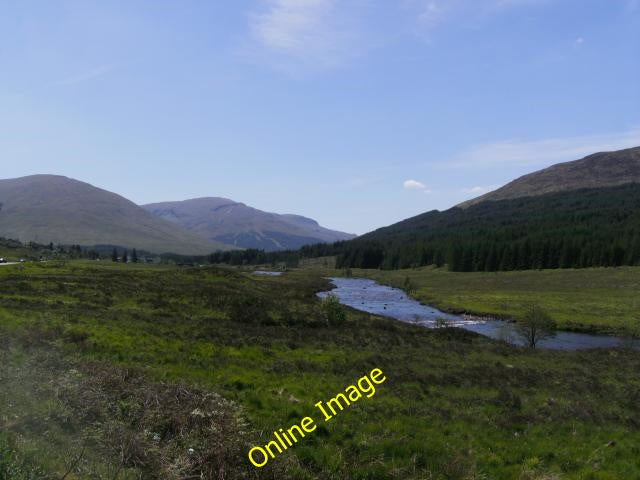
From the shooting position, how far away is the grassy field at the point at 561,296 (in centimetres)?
6744

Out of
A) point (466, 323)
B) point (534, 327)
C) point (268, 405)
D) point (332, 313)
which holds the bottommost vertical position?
point (466, 323)

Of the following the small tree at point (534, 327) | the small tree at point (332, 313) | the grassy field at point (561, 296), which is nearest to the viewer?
the small tree at point (332, 313)

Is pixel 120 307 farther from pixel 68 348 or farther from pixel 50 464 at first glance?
pixel 50 464

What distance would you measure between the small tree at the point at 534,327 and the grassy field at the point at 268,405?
15853mm

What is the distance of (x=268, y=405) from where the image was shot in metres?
15.8

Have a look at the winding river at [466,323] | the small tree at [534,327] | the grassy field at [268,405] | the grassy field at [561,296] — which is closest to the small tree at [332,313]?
the grassy field at [268,405]

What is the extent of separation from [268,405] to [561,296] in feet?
307

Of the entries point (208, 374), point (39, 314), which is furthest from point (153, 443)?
point (39, 314)

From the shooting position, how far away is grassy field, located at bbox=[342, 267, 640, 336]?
67438 mm

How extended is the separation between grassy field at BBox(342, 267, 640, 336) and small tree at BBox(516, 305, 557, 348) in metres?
16.2

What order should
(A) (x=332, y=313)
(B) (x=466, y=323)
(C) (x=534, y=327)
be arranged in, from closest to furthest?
(A) (x=332, y=313) < (C) (x=534, y=327) < (B) (x=466, y=323)

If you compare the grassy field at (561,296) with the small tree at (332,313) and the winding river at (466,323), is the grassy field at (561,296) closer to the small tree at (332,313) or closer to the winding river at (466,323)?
the winding river at (466,323)

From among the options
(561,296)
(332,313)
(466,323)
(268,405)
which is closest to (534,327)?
(466,323)

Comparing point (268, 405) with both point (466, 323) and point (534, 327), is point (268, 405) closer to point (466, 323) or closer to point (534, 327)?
point (534, 327)
